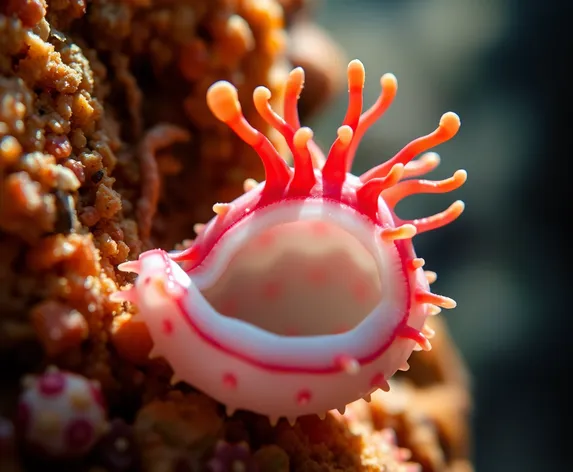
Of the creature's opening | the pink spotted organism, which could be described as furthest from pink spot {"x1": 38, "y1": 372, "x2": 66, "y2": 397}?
the creature's opening

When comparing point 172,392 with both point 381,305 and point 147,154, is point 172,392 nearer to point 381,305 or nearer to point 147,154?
point 381,305

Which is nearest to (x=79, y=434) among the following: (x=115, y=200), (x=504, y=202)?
(x=115, y=200)

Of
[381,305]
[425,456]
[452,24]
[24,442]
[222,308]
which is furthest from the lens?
[452,24]

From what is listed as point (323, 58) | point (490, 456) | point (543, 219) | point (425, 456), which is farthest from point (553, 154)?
point (425, 456)

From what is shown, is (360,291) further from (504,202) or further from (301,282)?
(504,202)

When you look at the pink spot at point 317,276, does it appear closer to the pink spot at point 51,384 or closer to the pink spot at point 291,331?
the pink spot at point 291,331

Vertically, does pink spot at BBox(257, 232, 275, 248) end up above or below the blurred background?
below

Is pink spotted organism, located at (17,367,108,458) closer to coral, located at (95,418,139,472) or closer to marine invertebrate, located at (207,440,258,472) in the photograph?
coral, located at (95,418,139,472)
